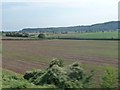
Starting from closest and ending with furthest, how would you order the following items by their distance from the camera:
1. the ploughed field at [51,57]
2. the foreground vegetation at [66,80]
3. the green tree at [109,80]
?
the foreground vegetation at [66,80]
the green tree at [109,80]
the ploughed field at [51,57]

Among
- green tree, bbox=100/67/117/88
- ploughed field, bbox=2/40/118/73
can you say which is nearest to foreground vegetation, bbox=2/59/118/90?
green tree, bbox=100/67/117/88

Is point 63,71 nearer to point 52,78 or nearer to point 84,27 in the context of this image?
point 52,78

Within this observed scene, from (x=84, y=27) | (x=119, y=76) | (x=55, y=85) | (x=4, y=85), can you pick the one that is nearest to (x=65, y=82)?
(x=55, y=85)

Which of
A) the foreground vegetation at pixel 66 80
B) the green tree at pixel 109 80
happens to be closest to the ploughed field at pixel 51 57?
the foreground vegetation at pixel 66 80

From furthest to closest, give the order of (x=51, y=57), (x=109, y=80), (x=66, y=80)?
1. (x=51, y=57)
2. (x=109, y=80)
3. (x=66, y=80)

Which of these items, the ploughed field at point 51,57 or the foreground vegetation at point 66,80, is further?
the ploughed field at point 51,57

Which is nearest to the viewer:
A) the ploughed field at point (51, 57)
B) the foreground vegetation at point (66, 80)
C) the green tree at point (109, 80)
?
the foreground vegetation at point (66, 80)

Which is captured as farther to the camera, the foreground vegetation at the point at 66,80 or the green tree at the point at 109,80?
the green tree at the point at 109,80

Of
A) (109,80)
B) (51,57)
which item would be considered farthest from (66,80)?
(51,57)

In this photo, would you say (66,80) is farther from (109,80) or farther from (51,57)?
(51,57)

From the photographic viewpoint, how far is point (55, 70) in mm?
16547

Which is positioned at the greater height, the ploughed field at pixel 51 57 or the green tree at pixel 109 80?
the green tree at pixel 109 80

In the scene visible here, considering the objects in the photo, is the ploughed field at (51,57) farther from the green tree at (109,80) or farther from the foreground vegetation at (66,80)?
the green tree at (109,80)

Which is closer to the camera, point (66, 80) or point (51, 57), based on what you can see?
point (66, 80)
